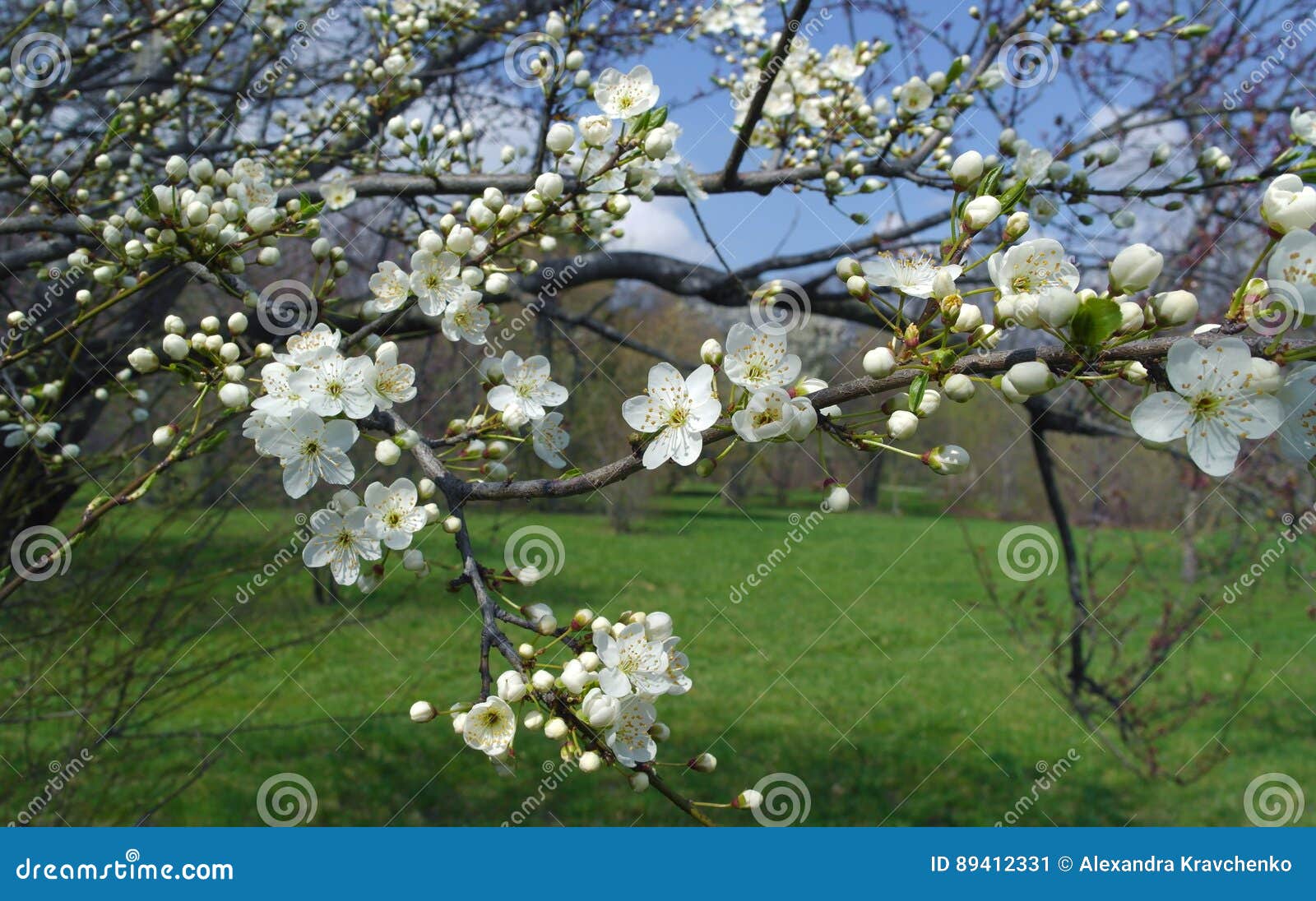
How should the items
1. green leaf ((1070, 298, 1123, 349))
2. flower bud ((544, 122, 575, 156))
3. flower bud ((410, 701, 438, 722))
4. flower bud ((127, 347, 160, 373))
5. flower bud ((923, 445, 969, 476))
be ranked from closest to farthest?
green leaf ((1070, 298, 1123, 349)) < flower bud ((923, 445, 969, 476)) < flower bud ((410, 701, 438, 722)) < flower bud ((127, 347, 160, 373)) < flower bud ((544, 122, 575, 156))

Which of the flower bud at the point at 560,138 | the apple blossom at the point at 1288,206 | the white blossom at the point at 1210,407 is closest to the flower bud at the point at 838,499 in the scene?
the white blossom at the point at 1210,407

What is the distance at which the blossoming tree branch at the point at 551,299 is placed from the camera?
0.95 m

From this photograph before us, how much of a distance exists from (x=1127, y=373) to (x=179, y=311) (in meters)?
4.06

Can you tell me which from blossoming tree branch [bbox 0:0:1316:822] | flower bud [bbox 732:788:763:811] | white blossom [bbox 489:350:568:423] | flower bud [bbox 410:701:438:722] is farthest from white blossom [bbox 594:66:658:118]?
flower bud [bbox 732:788:763:811]

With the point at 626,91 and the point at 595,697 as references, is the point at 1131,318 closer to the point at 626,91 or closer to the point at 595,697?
the point at 595,697

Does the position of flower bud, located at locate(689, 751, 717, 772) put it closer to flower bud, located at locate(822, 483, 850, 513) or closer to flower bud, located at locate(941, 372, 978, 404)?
flower bud, located at locate(822, 483, 850, 513)

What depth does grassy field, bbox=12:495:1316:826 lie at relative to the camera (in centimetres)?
466

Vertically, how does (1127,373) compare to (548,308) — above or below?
above

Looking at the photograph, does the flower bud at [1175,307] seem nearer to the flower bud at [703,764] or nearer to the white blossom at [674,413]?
the white blossom at [674,413]

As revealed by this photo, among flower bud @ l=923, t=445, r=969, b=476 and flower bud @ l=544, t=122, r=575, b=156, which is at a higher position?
flower bud @ l=544, t=122, r=575, b=156

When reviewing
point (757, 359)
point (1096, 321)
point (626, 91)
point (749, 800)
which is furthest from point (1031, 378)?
point (626, 91)

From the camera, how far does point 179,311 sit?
3.88 m

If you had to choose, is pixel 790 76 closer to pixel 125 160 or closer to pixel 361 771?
pixel 125 160

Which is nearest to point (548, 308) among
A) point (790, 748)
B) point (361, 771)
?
point (361, 771)
